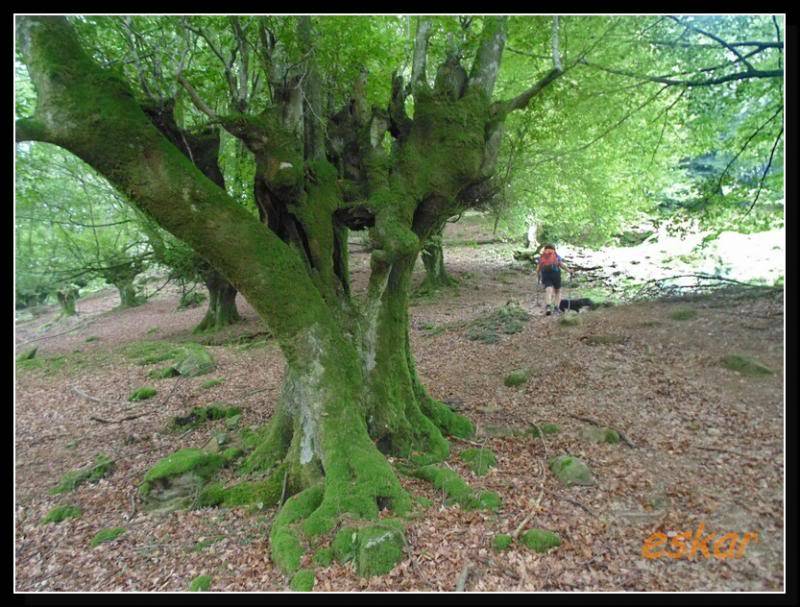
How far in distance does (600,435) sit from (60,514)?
726cm

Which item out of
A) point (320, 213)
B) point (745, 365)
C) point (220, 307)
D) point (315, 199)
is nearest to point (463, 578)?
point (320, 213)

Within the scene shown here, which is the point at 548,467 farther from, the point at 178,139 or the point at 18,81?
the point at 18,81

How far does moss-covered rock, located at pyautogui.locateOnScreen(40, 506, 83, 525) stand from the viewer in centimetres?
590

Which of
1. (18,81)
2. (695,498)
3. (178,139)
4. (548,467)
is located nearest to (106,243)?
(18,81)

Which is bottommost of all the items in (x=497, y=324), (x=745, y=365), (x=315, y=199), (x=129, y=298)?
(x=745, y=365)

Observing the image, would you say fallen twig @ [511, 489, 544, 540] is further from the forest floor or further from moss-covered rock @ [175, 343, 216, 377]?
moss-covered rock @ [175, 343, 216, 377]

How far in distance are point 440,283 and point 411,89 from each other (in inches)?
522

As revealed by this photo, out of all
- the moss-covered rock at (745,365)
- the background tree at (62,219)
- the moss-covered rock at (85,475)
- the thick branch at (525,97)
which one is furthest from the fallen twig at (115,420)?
the moss-covered rock at (745,365)

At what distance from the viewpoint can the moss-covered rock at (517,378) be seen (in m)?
8.66

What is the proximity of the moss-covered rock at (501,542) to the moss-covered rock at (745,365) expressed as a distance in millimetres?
3937

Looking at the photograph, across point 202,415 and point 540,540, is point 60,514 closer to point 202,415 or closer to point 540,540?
point 202,415

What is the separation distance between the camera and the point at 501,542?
14.4ft

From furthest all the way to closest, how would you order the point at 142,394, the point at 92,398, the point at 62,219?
the point at 62,219 < the point at 92,398 < the point at 142,394

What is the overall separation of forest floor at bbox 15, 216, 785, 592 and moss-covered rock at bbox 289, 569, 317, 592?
7 cm
